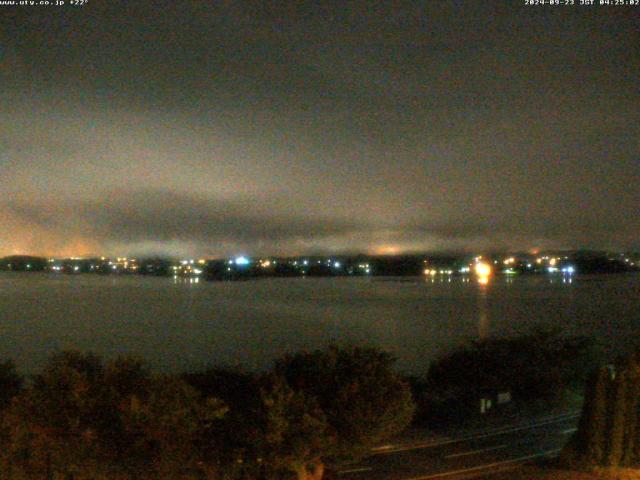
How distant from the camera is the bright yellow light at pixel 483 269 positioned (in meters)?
136

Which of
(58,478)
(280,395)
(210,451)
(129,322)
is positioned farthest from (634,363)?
(129,322)

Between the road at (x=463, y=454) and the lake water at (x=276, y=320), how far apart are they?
16909mm

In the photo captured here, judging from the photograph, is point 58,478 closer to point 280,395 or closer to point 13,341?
point 280,395

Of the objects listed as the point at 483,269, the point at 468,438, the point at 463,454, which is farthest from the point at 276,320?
the point at 483,269

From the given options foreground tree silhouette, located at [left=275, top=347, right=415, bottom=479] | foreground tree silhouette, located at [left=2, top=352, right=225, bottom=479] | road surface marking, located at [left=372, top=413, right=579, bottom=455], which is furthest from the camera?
road surface marking, located at [left=372, top=413, right=579, bottom=455]

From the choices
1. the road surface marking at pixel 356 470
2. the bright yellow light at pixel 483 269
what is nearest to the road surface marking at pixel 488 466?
the road surface marking at pixel 356 470

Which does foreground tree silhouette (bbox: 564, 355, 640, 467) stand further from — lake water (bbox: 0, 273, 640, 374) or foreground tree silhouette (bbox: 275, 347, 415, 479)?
lake water (bbox: 0, 273, 640, 374)

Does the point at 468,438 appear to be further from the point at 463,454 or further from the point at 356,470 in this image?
the point at 356,470

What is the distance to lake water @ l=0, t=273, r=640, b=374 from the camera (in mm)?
47703

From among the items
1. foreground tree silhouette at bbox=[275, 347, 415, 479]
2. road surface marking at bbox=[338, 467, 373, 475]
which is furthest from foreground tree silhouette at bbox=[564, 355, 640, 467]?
road surface marking at bbox=[338, 467, 373, 475]

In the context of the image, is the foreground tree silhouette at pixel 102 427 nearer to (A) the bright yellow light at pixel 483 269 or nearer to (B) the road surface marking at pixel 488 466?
(B) the road surface marking at pixel 488 466

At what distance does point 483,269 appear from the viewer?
138500 millimetres

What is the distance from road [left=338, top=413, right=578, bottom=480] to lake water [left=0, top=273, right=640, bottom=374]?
1691 cm

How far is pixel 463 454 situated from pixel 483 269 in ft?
417
